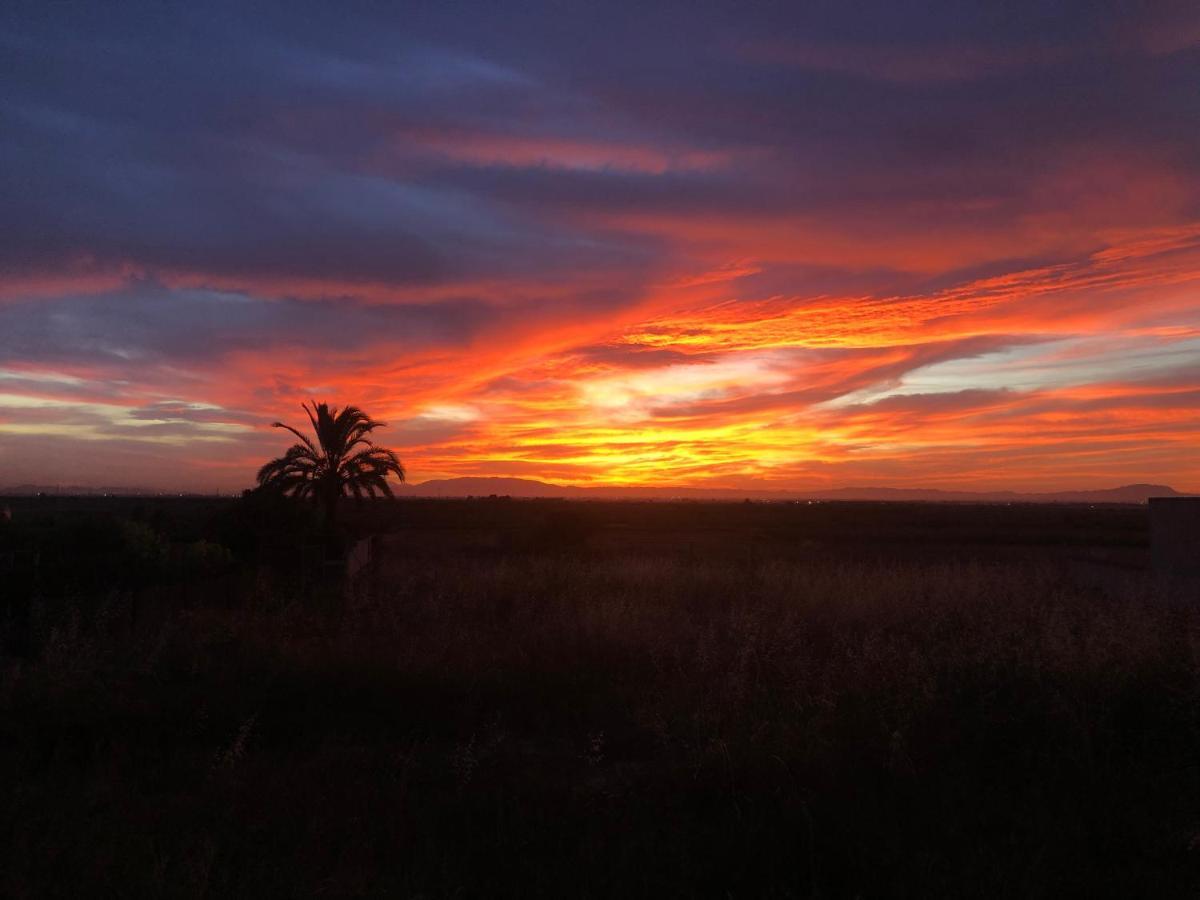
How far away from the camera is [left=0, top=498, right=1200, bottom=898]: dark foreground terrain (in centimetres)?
536

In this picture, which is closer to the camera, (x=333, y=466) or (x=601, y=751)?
(x=601, y=751)

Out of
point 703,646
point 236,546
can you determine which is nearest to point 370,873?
point 703,646

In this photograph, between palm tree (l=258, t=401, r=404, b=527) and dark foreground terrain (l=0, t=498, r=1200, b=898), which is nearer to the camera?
dark foreground terrain (l=0, t=498, r=1200, b=898)

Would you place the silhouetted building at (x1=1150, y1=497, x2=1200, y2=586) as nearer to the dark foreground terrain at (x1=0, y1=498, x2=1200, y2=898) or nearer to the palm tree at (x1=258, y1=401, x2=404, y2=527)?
the dark foreground terrain at (x1=0, y1=498, x2=1200, y2=898)

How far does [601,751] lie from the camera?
7.62 m

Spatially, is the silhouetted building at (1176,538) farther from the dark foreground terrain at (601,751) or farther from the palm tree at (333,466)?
the palm tree at (333,466)

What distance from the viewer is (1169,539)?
53.5 ft

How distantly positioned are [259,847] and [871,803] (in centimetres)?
420

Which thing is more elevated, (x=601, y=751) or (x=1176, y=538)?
(x=1176, y=538)

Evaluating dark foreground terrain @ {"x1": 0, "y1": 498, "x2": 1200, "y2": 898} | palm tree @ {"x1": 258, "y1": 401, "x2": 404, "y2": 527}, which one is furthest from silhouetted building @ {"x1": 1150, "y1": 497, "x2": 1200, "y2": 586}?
palm tree @ {"x1": 258, "y1": 401, "x2": 404, "y2": 527}

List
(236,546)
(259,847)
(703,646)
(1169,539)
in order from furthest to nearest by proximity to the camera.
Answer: (236,546)
(1169,539)
(703,646)
(259,847)

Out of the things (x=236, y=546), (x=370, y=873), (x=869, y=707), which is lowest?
(x=370, y=873)

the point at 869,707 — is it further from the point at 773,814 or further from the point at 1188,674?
the point at 1188,674

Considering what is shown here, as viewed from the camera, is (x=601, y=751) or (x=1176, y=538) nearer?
(x=601, y=751)
